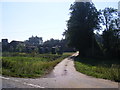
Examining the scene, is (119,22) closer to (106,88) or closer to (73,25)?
(73,25)

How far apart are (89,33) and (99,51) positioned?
698cm

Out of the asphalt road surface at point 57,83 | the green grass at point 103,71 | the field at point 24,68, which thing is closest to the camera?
the asphalt road surface at point 57,83

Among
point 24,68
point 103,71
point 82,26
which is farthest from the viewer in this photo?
point 82,26

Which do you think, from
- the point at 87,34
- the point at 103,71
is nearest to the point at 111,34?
the point at 87,34

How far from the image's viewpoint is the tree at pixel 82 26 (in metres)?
42.6

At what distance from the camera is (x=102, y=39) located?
50906mm

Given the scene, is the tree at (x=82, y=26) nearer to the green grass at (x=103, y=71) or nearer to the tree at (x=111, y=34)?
the tree at (x=111, y=34)

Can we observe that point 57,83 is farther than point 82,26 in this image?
No

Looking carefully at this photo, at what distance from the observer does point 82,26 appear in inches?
1678

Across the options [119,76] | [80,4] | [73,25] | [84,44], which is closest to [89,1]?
[80,4]

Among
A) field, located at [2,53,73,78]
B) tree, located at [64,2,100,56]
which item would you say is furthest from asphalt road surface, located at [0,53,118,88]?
tree, located at [64,2,100,56]

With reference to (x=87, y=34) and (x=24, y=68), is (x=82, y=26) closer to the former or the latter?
(x=87, y=34)

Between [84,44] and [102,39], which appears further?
[102,39]

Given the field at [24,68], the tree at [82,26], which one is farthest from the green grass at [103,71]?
the tree at [82,26]
